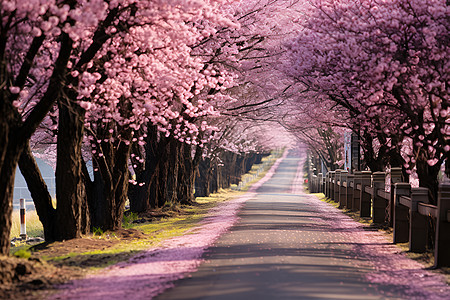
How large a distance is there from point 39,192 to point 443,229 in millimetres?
8894

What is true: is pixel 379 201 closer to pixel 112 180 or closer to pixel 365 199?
pixel 365 199

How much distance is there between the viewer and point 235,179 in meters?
79.3

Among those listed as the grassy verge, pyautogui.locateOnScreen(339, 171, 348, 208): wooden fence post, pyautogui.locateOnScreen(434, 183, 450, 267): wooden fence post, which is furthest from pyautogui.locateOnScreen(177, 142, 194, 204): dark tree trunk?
pyautogui.locateOnScreen(434, 183, 450, 267): wooden fence post

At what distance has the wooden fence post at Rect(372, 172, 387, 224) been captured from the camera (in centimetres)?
1991

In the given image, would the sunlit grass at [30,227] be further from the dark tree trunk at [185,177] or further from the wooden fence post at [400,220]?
the wooden fence post at [400,220]

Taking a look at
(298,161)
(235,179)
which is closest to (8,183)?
(235,179)

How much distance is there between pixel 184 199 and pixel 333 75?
16.2 m

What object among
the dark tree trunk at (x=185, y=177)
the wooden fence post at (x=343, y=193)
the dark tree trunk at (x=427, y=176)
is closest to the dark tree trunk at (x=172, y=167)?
the dark tree trunk at (x=185, y=177)

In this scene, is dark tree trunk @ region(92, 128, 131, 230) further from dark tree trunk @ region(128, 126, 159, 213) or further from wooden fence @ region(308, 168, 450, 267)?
dark tree trunk @ region(128, 126, 159, 213)

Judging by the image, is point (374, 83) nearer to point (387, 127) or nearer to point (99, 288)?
point (387, 127)

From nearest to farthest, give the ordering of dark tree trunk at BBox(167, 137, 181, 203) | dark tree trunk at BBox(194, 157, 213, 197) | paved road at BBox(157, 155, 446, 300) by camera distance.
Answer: paved road at BBox(157, 155, 446, 300) → dark tree trunk at BBox(167, 137, 181, 203) → dark tree trunk at BBox(194, 157, 213, 197)

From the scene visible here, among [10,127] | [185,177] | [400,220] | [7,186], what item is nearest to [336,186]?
[185,177]

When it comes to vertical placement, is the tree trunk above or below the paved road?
above

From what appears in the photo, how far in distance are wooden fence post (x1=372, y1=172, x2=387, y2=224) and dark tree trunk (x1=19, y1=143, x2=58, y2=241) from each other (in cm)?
1006
